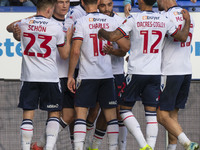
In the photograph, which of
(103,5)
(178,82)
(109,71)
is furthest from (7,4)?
(178,82)

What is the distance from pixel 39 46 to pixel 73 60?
1.82 ft

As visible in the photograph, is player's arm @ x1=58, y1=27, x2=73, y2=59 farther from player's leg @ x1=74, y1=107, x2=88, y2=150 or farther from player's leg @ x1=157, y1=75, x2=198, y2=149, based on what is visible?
player's leg @ x1=157, y1=75, x2=198, y2=149

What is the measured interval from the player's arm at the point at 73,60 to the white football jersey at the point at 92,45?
82 mm

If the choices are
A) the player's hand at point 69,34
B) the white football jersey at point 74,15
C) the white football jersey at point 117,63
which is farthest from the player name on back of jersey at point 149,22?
Result: the white football jersey at point 74,15

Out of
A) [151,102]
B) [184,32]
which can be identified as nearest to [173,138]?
[151,102]

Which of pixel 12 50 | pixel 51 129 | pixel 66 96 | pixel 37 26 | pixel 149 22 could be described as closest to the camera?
pixel 37 26

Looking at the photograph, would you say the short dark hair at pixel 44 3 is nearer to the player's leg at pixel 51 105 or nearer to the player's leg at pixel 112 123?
the player's leg at pixel 51 105

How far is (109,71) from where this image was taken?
24.8ft

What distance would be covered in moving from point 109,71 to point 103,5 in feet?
3.47

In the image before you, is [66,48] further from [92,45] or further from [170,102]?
[170,102]

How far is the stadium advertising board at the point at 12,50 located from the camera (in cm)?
897

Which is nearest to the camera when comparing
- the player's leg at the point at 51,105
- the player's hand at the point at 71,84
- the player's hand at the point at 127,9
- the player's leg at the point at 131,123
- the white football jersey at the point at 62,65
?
the player's leg at the point at 51,105

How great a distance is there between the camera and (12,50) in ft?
29.5

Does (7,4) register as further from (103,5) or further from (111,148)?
(111,148)
